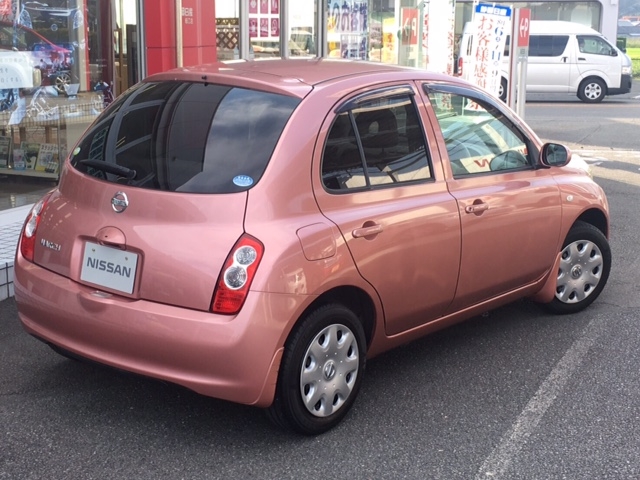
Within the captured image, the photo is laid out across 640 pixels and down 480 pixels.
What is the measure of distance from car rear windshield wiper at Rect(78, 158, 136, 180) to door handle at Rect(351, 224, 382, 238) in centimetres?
101

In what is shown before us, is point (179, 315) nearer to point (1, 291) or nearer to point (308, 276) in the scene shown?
point (308, 276)

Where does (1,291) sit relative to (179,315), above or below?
below

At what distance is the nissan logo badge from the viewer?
390cm

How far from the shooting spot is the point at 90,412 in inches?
166

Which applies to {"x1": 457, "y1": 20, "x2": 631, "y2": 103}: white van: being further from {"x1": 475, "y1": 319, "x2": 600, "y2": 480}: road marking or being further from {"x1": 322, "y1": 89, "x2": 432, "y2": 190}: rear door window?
{"x1": 322, "y1": 89, "x2": 432, "y2": 190}: rear door window

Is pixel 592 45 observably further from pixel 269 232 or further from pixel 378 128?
pixel 269 232

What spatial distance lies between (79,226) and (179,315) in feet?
2.28

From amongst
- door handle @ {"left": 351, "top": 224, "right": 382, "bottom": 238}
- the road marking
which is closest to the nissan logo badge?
door handle @ {"left": 351, "top": 224, "right": 382, "bottom": 238}

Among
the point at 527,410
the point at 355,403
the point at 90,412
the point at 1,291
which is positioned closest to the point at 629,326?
the point at 527,410

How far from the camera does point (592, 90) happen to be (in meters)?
23.6

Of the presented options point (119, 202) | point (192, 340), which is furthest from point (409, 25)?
point (192, 340)

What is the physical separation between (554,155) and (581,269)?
2.68ft

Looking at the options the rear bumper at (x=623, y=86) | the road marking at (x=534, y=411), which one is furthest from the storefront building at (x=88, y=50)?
the rear bumper at (x=623, y=86)

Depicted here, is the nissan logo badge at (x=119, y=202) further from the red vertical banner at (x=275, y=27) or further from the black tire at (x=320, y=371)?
the red vertical banner at (x=275, y=27)
